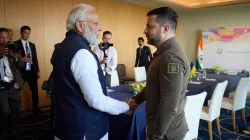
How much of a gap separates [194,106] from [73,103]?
1472mm

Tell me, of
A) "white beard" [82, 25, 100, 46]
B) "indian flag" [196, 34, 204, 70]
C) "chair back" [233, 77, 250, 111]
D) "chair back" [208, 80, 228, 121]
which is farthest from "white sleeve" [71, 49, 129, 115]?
"indian flag" [196, 34, 204, 70]

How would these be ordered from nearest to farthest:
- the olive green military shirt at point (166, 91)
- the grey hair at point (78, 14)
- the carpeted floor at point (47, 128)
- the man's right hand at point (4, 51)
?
the olive green military shirt at point (166, 91)
the grey hair at point (78, 14)
the man's right hand at point (4, 51)
the carpeted floor at point (47, 128)

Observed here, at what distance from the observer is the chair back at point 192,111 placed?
2177mm

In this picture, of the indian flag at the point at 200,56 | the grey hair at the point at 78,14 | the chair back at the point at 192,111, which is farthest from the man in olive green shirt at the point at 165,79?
the indian flag at the point at 200,56

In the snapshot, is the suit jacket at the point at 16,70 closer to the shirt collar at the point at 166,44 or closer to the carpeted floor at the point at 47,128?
the carpeted floor at the point at 47,128

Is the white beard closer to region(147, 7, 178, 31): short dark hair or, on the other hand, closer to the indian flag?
region(147, 7, 178, 31): short dark hair

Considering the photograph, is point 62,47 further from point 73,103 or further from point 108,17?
point 108,17

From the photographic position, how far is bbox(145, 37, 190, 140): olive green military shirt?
1.23 m

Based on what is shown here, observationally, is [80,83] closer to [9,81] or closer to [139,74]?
[9,81]

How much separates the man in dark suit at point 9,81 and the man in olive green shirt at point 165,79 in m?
2.11

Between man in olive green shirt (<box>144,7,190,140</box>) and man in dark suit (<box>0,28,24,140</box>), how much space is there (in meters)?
2.11

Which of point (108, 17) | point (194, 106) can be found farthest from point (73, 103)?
point (108, 17)

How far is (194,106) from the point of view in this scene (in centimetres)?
227

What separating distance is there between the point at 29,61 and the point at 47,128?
1.30 metres
